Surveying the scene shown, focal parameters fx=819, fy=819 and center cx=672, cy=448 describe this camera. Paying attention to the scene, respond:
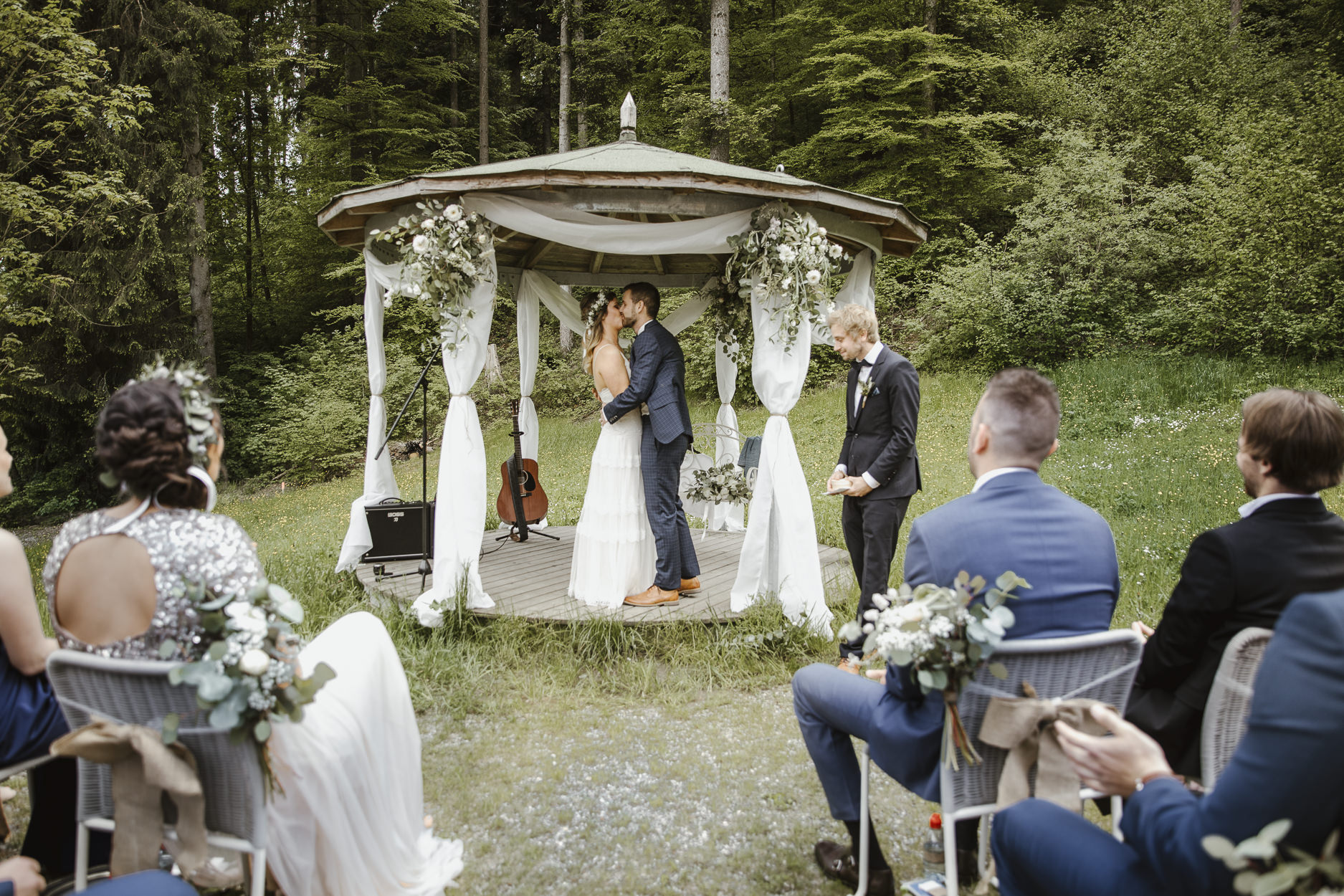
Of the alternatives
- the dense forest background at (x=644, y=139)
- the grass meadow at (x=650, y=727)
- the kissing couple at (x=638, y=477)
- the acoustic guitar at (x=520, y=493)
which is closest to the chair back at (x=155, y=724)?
the grass meadow at (x=650, y=727)

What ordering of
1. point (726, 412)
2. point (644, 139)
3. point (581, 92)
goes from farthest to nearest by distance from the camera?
point (644, 139) → point (581, 92) → point (726, 412)

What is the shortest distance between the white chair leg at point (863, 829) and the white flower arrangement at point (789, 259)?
3.38m

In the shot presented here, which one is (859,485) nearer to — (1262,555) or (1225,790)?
(1262,555)

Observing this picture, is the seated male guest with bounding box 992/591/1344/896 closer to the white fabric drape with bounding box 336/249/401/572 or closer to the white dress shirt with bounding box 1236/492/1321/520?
the white dress shirt with bounding box 1236/492/1321/520

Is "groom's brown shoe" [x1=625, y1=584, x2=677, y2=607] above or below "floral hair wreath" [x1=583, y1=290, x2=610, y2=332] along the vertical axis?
below

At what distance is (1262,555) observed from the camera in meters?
2.29

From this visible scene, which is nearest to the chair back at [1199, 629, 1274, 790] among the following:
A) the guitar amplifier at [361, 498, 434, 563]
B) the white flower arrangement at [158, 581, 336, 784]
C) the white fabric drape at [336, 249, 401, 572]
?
the white flower arrangement at [158, 581, 336, 784]

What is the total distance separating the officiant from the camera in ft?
15.9

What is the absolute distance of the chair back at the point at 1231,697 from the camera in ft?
6.57

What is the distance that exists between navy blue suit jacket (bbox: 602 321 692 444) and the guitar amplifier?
1925 mm

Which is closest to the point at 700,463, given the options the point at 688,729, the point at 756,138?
the point at 688,729

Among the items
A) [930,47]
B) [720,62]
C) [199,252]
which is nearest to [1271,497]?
[720,62]

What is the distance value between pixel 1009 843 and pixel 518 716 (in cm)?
324

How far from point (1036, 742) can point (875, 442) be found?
279cm
